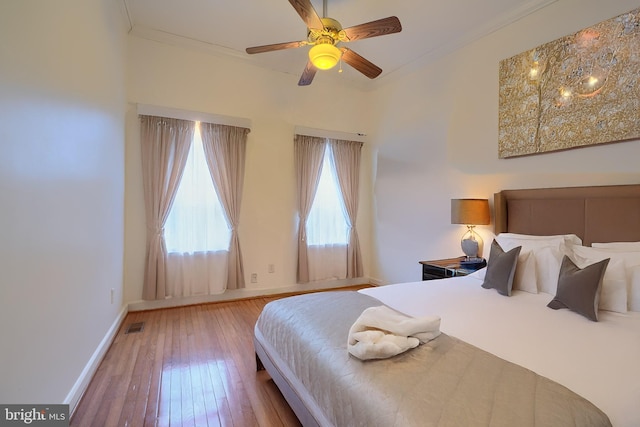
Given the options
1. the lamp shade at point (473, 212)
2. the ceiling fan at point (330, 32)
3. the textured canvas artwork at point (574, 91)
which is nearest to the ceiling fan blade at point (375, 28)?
the ceiling fan at point (330, 32)

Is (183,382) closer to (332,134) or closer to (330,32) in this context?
(330,32)

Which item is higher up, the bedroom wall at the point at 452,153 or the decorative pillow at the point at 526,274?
the bedroom wall at the point at 452,153

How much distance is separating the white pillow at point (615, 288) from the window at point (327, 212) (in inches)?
122

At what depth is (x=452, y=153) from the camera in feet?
11.3

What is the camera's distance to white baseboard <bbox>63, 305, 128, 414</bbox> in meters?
1.68

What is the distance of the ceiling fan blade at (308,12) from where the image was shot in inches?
76.4

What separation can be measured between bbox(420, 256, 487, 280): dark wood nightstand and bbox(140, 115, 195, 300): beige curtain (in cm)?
305

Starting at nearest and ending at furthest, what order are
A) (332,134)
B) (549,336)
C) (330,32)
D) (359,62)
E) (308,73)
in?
(549,336) → (330,32) → (359,62) → (308,73) → (332,134)

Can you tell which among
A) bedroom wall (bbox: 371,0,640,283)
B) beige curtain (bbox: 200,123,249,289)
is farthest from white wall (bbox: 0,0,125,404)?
bedroom wall (bbox: 371,0,640,283)

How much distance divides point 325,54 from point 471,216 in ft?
6.82

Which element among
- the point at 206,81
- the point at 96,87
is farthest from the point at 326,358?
the point at 206,81

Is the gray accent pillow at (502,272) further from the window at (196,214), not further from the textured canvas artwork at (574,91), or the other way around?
the window at (196,214)

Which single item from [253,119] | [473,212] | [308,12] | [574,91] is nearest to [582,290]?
[473,212]

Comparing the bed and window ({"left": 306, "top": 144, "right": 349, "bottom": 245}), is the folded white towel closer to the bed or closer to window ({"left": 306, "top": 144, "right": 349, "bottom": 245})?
→ the bed
